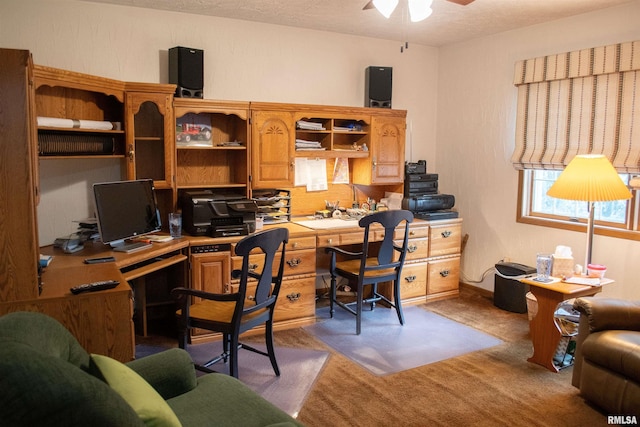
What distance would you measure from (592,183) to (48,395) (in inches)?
130

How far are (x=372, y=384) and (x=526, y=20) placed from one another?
316 centimetres

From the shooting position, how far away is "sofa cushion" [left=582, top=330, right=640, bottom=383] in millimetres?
2560

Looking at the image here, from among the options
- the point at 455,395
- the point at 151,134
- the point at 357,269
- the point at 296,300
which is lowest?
the point at 455,395

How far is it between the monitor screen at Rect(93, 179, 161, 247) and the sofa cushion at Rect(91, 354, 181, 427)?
5.41 ft

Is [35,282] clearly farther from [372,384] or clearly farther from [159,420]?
[372,384]

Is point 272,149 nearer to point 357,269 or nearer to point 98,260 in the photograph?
point 357,269

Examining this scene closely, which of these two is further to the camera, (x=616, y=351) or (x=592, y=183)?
(x=592, y=183)

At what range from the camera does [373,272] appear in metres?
4.05

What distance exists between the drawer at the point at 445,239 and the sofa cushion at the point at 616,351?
6.29ft

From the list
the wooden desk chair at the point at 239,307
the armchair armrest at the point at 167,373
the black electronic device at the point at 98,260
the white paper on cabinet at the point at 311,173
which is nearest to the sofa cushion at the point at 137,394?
the armchair armrest at the point at 167,373

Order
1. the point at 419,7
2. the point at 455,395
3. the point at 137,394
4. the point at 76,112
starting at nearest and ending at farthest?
the point at 137,394, the point at 419,7, the point at 455,395, the point at 76,112

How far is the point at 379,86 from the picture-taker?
4.83 meters

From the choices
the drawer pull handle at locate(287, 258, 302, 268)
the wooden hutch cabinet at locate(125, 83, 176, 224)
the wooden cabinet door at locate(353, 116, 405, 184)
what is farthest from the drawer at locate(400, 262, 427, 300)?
the wooden hutch cabinet at locate(125, 83, 176, 224)

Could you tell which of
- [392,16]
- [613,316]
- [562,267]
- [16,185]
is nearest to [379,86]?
[392,16]
